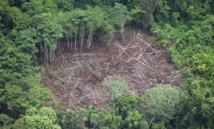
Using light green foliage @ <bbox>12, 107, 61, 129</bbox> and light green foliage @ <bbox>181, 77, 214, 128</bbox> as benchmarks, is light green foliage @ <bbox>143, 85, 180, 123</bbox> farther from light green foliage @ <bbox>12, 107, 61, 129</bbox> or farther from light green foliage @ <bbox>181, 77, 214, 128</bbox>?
light green foliage @ <bbox>12, 107, 61, 129</bbox>

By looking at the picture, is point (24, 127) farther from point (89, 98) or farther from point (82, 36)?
point (82, 36)

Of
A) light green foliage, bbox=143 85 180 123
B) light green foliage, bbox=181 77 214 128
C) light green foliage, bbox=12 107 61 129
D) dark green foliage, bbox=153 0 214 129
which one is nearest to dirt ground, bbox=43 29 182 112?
dark green foliage, bbox=153 0 214 129

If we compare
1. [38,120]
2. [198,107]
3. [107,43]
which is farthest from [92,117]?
[107,43]

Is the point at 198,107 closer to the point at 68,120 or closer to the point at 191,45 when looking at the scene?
the point at 68,120

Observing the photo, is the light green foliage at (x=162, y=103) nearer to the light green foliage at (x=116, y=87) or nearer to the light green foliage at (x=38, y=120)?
the light green foliage at (x=116, y=87)

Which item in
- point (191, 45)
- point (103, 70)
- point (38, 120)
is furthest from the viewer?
point (191, 45)

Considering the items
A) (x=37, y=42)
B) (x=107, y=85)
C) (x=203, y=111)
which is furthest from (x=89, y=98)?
(x=203, y=111)

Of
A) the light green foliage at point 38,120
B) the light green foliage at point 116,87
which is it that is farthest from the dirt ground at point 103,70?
the light green foliage at point 38,120

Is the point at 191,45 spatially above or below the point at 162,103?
above
